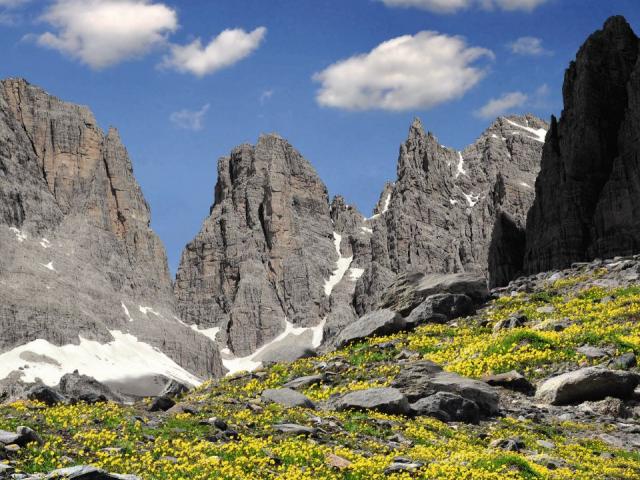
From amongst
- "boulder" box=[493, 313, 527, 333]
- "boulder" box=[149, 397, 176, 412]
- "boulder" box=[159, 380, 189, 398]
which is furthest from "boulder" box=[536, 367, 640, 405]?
"boulder" box=[159, 380, 189, 398]

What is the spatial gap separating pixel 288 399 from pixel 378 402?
2777 millimetres

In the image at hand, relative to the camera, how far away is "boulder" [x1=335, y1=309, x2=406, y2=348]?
118 feet

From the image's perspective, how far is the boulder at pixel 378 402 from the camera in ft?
75.3

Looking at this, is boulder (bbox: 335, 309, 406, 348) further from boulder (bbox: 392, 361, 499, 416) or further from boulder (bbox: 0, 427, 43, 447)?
boulder (bbox: 0, 427, 43, 447)

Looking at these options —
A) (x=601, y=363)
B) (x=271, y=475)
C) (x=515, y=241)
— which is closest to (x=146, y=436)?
(x=271, y=475)

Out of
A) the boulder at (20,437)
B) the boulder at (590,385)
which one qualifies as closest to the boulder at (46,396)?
the boulder at (20,437)

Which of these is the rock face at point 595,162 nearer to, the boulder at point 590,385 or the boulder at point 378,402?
the boulder at point 590,385

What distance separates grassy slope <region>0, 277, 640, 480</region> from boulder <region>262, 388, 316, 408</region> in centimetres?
96

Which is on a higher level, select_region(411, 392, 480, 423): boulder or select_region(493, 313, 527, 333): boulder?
select_region(493, 313, 527, 333): boulder

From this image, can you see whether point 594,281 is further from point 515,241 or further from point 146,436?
point 515,241

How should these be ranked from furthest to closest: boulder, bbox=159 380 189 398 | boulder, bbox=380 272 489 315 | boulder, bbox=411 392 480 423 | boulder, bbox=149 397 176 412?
1. boulder, bbox=380 272 489 315
2. boulder, bbox=159 380 189 398
3. boulder, bbox=411 392 480 423
4. boulder, bbox=149 397 176 412

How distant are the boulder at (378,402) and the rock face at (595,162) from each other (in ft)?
240

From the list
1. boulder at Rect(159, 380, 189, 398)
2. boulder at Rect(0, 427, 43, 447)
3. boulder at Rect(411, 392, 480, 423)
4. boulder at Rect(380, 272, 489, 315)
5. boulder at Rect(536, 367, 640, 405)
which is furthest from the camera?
boulder at Rect(380, 272, 489, 315)

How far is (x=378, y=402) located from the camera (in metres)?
23.1
